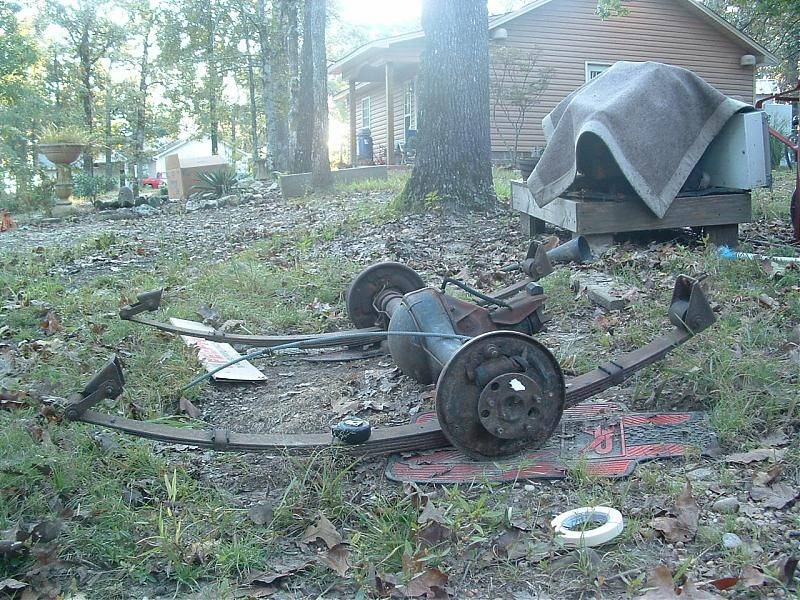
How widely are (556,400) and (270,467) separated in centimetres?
126

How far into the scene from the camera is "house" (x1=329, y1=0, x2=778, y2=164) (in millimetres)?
20531

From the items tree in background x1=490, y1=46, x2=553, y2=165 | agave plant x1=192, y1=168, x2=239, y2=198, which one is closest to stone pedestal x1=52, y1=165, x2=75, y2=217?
agave plant x1=192, y1=168, x2=239, y2=198

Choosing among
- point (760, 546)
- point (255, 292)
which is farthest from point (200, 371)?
point (760, 546)

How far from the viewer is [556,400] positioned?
2922 millimetres

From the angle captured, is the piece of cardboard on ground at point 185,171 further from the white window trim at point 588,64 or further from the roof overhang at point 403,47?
the white window trim at point 588,64

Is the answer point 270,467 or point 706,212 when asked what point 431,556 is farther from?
point 706,212

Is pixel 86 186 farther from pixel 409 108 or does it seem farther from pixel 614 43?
→ pixel 614 43

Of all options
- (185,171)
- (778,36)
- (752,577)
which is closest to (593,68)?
(185,171)

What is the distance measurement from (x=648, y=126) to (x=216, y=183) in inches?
493

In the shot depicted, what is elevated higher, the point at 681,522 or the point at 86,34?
the point at 86,34

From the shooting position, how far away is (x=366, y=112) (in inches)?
1191

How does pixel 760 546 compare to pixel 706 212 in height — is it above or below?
below

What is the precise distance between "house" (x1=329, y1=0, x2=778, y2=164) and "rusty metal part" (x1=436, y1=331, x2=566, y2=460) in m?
18.1

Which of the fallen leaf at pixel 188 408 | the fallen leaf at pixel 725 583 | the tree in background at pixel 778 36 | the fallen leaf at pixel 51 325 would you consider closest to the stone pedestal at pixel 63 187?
the fallen leaf at pixel 51 325
